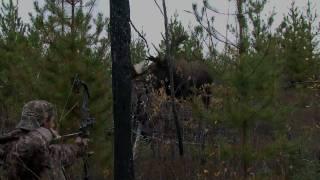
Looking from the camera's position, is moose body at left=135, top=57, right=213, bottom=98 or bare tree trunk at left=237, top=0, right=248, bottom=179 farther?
moose body at left=135, top=57, right=213, bottom=98

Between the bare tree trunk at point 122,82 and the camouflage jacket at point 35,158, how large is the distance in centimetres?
111

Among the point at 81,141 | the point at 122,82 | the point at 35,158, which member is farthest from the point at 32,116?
the point at 122,82

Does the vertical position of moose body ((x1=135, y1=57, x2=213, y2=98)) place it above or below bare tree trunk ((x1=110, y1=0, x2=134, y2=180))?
above

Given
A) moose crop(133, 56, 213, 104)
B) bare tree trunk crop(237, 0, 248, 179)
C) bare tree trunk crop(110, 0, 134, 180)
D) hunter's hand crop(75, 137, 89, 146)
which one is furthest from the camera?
moose crop(133, 56, 213, 104)

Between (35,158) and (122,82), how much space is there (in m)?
1.53

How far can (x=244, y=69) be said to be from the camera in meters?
9.10

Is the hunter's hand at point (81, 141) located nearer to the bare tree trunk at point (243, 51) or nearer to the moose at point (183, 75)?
the bare tree trunk at point (243, 51)

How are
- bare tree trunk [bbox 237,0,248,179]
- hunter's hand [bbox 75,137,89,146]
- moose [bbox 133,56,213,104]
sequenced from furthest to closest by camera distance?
moose [bbox 133,56,213,104] → bare tree trunk [bbox 237,0,248,179] → hunter's hand [bbox 75,137,89,146]

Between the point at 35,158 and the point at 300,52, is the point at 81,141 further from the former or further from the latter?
the point at 300,52

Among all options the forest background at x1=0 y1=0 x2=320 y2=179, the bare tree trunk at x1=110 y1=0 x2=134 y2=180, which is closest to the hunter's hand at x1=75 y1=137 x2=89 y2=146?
the bare tree trunk at x1=110 y1=0 x2=134 y2=180

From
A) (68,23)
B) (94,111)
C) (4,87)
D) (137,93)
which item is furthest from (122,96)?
(4,87)

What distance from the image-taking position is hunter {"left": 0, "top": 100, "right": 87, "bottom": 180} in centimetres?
496

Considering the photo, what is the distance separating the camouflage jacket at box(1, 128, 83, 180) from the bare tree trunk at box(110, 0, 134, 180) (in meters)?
1.11

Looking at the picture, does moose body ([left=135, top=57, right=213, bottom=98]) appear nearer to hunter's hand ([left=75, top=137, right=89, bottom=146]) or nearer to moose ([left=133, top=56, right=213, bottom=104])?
moose ([left=133, top=56, right=213, bottom=104])
